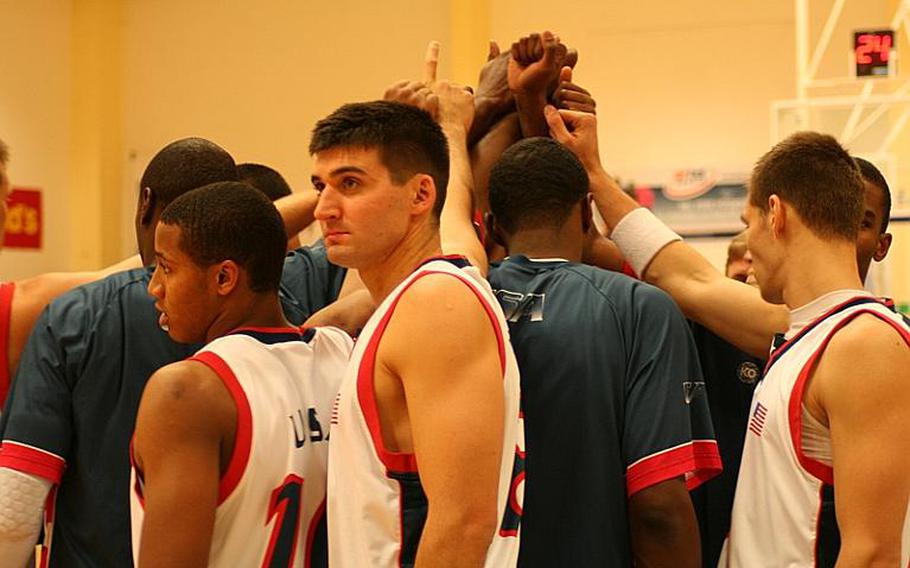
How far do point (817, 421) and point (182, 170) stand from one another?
6.18 ft

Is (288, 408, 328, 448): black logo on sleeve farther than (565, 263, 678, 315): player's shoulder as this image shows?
No

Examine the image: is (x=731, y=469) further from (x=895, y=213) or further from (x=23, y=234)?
(x=23, y=234)

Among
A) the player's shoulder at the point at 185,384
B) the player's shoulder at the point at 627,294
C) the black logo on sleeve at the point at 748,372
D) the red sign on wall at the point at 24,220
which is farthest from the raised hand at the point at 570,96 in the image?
the red sign on wall at the point at 24,220

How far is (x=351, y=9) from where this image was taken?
→ 13.5 m

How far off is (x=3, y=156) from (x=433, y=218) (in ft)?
5.93

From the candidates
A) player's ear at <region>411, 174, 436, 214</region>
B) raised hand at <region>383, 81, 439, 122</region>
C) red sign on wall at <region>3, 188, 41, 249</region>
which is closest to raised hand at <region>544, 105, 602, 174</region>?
raised hand at <region>383, 81, 439, 122</region>

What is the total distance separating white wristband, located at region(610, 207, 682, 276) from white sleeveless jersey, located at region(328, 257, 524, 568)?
1.22 meters

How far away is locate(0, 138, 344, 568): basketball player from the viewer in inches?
122

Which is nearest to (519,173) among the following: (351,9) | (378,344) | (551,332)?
(551,332)

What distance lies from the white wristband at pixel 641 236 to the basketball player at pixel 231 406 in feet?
3.56

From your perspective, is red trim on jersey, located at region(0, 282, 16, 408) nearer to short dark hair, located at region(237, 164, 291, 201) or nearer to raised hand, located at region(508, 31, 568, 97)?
short dark hair, located at region(237, 164, 291, 201)

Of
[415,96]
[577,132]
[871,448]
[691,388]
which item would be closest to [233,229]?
[415,96]

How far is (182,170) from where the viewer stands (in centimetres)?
329

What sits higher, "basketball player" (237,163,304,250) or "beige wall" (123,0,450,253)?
"beige wall" (123,0,450,253)
